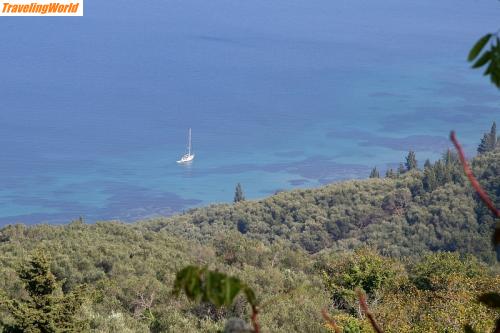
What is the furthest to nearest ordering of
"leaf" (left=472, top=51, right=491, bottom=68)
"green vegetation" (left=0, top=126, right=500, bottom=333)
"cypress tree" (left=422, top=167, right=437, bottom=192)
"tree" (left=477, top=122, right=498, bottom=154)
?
"tree" (left=477, top=122, right=498, bottom=154) → "cypress tree" (left=422, top=167, right=437, bottom=192) → "green vegetation" (left=0, top=126, right=500, bottom=333) → "leaf" (left=472, top=51, right=491, bottom=68)

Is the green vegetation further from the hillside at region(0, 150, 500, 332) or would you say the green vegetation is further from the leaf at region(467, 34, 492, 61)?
the leaf at region(467, 34, 492, 61)

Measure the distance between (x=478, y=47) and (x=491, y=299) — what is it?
647mm

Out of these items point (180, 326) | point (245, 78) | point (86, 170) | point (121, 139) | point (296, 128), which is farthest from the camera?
point (245, 78)

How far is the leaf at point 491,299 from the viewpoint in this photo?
2037 mm

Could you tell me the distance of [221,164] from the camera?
125 m

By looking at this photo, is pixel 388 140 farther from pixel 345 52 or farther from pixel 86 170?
pixel 345 52

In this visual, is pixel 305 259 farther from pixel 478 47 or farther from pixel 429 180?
pixel 478 47

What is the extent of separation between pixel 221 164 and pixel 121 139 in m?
19.5

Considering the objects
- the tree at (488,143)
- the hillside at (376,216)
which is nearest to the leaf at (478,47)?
the hillside at (376,216)

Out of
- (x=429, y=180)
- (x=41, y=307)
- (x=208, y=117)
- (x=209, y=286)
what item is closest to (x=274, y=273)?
(x=41, y=307)

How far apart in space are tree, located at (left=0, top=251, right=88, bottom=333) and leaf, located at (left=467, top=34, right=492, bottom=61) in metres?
15.1

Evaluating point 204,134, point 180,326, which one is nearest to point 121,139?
point 204,134

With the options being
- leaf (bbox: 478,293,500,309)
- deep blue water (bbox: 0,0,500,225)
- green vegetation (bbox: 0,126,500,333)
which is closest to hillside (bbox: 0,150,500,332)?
green vegetation (bbox: 0,126,500,333)

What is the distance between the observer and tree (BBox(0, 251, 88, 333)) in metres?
16.0
